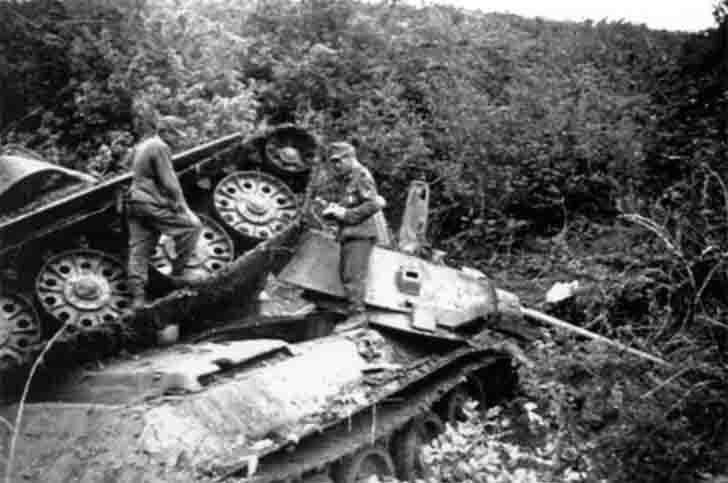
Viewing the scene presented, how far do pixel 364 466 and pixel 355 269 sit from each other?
7.26ft

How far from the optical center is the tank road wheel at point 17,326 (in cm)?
791

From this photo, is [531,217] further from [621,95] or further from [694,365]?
[694,365]

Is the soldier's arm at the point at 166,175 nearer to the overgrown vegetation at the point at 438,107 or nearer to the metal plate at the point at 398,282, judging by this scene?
the metal plate at the point at 398,282

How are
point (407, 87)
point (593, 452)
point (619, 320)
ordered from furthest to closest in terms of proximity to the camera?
point (407, 87)
point (619, 320)
point (593, 452)

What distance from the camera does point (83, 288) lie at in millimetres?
8344

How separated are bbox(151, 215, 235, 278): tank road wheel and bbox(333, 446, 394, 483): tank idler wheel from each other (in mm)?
2490

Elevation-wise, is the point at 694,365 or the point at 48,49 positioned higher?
the point at 48,49

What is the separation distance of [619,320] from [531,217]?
14.1 ft

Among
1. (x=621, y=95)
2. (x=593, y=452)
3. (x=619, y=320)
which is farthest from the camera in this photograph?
(x=621, y=95)

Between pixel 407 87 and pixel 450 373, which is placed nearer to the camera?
pixel 450 373

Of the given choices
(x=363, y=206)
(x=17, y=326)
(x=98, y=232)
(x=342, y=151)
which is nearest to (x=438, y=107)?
(x=342, y=151)

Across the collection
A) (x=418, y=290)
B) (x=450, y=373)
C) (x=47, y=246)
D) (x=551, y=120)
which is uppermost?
(x=551, y=120)

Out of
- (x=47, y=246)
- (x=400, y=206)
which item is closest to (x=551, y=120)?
(x=400, y=206)

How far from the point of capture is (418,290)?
33.0 ft
